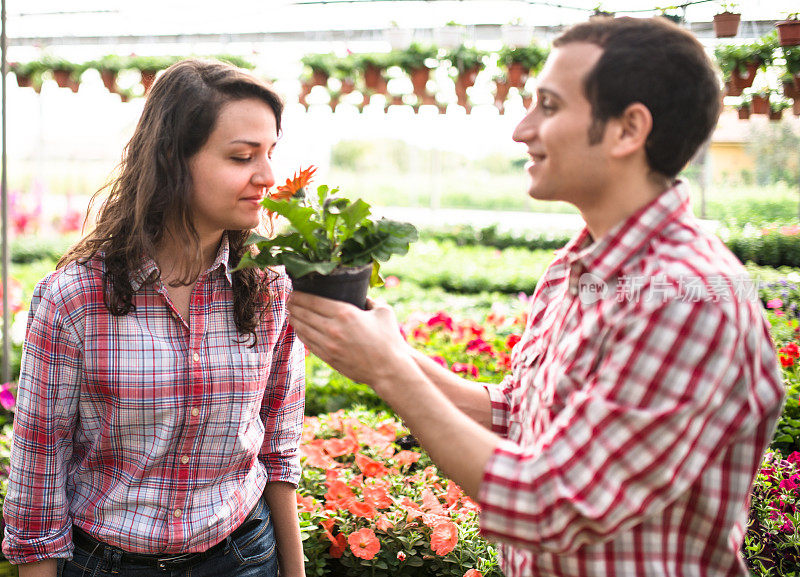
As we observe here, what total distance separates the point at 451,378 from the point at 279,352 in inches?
17.7

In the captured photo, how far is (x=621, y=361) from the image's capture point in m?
0.94

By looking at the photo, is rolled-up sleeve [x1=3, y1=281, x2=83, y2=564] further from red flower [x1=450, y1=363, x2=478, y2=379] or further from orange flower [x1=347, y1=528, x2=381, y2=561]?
red flower [x1=450, y1=363, x2=478, y2=379]

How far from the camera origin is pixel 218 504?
4.76ft

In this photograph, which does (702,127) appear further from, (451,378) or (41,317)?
(41,317)

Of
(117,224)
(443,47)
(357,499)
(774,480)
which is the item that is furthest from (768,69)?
(117,224)

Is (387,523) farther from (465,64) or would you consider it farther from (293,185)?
(465,64)

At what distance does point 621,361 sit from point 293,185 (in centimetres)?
65

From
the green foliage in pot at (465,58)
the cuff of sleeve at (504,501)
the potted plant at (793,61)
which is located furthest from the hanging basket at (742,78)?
the cuff of sleeve at (504,501)

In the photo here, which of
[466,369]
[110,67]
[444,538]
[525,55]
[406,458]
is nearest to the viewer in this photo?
[444,538]

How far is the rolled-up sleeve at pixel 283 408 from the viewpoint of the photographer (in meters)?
1.64

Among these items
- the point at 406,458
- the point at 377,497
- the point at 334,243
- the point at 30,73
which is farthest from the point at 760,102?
the point at 30,73

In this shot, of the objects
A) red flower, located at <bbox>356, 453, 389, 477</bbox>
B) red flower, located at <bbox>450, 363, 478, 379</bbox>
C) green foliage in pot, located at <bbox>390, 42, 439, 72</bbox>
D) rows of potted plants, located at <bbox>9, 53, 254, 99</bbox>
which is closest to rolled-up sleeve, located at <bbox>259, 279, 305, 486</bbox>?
red flower, located at <bbox>356, 453, 389, 477</bbox>

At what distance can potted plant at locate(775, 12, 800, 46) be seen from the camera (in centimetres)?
433

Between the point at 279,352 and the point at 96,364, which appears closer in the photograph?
the point at 96,364
